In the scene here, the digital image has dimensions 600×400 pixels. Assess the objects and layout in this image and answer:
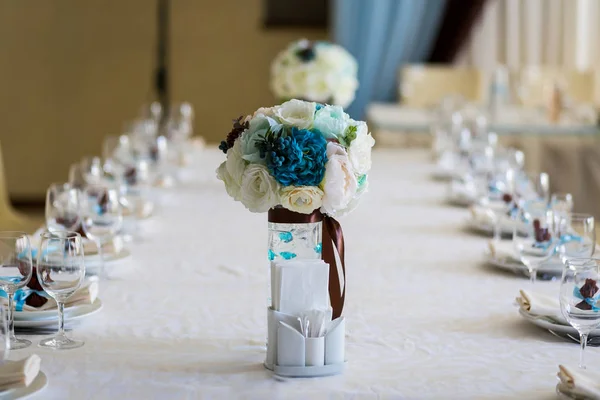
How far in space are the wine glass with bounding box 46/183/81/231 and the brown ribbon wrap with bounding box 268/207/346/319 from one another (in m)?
0.95

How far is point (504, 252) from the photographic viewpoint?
2.55m

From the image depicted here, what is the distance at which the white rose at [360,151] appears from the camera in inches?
68.3

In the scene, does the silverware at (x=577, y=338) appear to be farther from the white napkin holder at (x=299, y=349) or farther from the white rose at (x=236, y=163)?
the white rose at (x=236, y=163)

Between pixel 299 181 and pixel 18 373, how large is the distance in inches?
21.6

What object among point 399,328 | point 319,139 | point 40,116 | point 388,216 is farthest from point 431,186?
point 40,116

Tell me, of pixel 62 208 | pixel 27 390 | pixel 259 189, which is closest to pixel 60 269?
pixel 27 390

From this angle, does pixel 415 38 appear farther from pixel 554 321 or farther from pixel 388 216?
pixel 554 321

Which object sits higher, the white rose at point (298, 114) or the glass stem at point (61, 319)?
the white rose at point (298, 114)

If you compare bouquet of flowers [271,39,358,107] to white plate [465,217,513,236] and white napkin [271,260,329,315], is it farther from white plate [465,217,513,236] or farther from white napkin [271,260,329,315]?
white napkin [271,260,329,315]

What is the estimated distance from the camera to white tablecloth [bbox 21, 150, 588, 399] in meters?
1.65

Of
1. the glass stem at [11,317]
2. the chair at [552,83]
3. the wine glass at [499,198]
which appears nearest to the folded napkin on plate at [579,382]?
the glass stem at [11,317]

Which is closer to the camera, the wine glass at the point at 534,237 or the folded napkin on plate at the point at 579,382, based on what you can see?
the folded napkin on plate at the point at 579,382

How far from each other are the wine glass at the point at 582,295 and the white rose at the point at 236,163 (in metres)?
0.58

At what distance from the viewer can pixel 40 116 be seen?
319 inches
